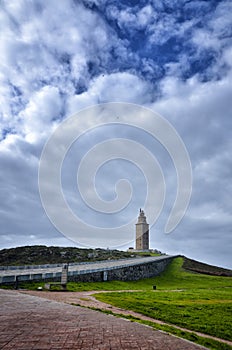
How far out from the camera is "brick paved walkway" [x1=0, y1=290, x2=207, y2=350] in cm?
609

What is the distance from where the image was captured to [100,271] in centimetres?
2644

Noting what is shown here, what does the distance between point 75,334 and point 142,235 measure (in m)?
86.9

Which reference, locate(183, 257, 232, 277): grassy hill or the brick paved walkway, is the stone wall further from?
the brick paved walkway

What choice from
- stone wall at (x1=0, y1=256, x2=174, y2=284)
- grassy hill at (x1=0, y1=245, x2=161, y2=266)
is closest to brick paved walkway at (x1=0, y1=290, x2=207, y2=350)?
stone wall at (x1=0, y1=256, x2=174, y2=284)

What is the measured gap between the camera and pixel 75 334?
22.5ft

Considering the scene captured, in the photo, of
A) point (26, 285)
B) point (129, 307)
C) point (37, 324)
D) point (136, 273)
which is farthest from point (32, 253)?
point (37, 324)

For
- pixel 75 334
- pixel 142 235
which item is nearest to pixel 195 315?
pixel 75 334

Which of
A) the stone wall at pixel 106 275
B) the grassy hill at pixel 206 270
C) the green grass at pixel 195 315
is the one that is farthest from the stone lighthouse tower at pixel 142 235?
the green grass at pixel 195 315

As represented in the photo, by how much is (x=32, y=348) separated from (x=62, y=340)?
0.74 m

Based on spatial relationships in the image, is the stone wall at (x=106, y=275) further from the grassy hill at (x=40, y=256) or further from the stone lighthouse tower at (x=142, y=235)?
the stone lighthouse tower at (x=142, y=235)

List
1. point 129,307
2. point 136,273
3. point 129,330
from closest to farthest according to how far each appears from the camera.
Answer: point 129,330, point 129,307, point 136,273

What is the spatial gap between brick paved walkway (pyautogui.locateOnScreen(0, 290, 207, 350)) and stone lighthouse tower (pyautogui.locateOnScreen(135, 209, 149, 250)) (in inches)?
3309

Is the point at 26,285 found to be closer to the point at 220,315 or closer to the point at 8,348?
the point at 220,315

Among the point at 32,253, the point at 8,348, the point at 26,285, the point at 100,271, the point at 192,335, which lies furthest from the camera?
the point at 32,253
